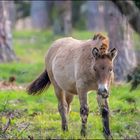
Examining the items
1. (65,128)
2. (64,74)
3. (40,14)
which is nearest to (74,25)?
(40,14)

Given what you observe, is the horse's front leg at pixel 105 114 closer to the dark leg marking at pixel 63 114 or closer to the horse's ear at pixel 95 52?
the horse's ear at pixel 95 52

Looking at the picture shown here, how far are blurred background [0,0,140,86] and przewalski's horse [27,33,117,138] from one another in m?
0.67

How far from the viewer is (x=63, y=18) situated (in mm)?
27281

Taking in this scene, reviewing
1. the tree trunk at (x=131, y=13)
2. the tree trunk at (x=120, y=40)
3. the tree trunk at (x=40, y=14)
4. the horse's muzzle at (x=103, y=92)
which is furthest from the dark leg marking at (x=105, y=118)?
the tree trunk at (x=40, y=14)

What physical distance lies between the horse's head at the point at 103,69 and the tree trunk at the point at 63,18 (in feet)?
60.3

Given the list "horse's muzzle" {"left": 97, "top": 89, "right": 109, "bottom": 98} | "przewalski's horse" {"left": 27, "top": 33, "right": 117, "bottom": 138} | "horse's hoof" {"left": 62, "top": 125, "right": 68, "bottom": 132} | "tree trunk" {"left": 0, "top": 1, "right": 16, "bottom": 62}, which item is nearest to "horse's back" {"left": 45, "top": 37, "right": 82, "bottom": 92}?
"przewalski's horse" {"left": 27, "top": 33, "right": 117, "bottom": 138}

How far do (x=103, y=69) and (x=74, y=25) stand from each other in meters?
30.0

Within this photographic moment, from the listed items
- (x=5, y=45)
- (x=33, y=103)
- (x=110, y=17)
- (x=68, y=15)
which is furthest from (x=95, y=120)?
(x=68, y=15)

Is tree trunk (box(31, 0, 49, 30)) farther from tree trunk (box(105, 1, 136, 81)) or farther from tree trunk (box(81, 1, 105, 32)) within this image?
tree trunk (box(105, 1, 136, 81))

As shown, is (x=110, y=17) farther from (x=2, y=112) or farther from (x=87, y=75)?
(x=87, y=75)

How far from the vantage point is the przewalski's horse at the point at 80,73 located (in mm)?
8359

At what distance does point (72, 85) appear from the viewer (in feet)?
30.7

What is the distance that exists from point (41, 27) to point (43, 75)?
956 inches

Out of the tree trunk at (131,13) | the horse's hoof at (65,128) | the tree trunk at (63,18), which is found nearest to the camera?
the tree trunk at (131,13)
